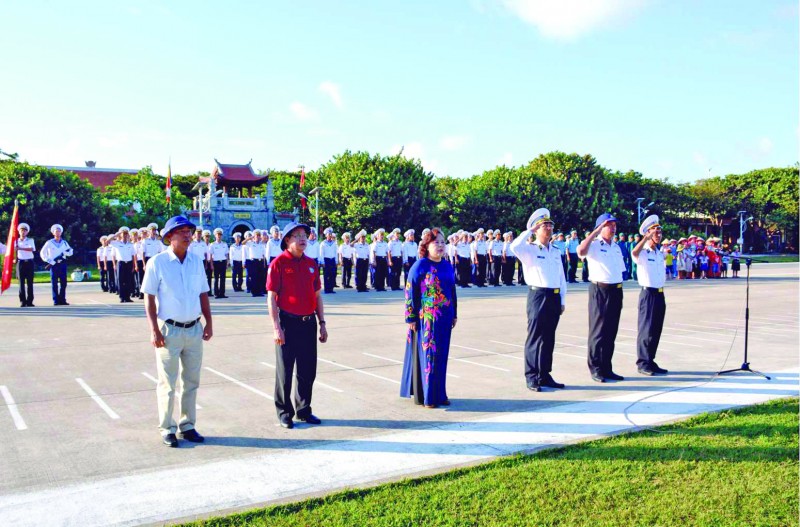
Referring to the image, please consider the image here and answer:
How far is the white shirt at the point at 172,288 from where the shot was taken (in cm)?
575

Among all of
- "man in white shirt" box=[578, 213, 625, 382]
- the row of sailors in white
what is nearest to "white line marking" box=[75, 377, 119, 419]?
"man in white shirt" box=[578, 213, 625, 382]

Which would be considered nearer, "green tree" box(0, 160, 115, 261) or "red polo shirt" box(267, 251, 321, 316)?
"red polo shirt" box(267, 251, 321, 316)

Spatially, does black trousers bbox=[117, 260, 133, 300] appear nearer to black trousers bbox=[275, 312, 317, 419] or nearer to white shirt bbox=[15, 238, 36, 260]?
white shirt bbox=[15, 238, 36, 260]

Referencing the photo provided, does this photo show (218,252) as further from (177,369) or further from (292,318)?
(177,369)

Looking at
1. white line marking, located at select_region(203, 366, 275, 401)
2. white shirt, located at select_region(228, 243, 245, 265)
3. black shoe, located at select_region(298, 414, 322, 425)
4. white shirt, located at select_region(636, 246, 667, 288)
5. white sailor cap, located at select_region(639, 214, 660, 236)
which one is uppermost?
white sailor cap, located at select_region(639, 214, 660, 236)

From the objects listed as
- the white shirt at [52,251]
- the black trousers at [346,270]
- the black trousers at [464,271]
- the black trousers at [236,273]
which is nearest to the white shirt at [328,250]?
the black trousers at [346,270]

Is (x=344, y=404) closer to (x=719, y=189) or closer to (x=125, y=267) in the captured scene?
(x=125, y=267)

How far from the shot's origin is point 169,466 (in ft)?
17.0

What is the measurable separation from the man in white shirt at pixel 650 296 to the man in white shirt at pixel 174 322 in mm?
5810

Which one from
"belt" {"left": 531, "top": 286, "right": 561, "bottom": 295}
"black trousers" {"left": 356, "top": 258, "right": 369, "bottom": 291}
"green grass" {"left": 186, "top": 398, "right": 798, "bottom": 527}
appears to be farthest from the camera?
"black trousers" {"left": 356, "top": 258, "right": 369, "bottom": 291}

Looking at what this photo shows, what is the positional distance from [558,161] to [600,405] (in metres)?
53.3

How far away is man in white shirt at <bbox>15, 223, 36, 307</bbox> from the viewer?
653 inches

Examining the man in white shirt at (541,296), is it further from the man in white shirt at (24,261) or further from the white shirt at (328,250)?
the white shirt at (328,250)

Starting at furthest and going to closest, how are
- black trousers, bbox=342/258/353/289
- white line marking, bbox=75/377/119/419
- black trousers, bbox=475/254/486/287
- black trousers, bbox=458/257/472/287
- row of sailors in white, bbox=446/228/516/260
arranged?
black trousers, bbox=475/254/486/287 < black trousers, bbox=458/257/472/287 < black trousers, bbox=342/258/353/289 < row of sailors in white, bbox=446/228/516/260 < white line marking, bbox=75/377/119/419
